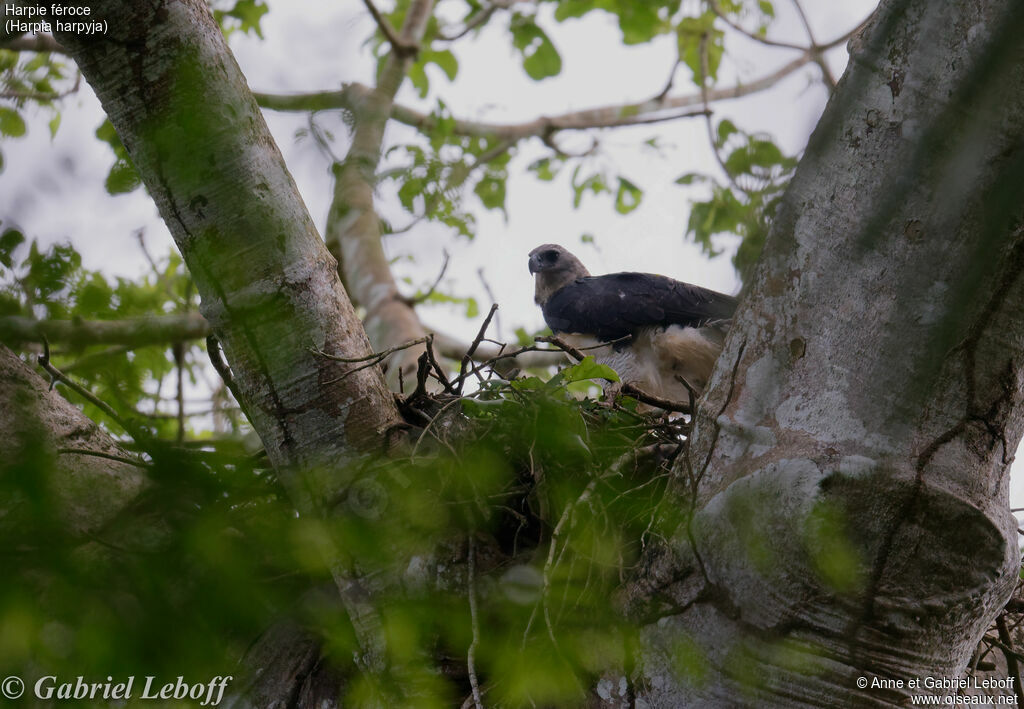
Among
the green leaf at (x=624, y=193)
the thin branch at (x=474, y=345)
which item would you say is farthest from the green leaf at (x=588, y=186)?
the thin branch at (x=474, y=345)

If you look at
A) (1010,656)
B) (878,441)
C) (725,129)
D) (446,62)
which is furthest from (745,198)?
(446,62)

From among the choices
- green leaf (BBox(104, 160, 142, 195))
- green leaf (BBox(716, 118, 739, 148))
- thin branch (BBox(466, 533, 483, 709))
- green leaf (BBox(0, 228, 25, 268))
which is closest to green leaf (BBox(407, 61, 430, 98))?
green leaf (BBox(716, 118, 739, 148))

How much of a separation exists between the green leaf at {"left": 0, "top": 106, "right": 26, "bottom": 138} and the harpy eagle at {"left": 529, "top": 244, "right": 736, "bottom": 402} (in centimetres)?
296

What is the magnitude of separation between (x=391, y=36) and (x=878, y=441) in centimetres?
461

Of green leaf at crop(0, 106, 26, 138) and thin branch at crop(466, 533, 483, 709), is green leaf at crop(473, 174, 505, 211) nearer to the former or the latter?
green leaf at crop(0, 106, 26, 138)

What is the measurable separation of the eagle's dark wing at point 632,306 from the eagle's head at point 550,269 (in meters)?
0.88

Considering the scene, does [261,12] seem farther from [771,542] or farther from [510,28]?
[771,542]

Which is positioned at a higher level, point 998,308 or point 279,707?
point 998,308

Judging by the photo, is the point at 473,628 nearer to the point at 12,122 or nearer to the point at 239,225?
the point at 239,225

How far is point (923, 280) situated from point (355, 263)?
395 cm

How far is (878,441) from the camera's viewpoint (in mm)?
1964

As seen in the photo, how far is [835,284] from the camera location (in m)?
2.08

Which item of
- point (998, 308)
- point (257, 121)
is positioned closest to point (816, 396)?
point (998, 308)

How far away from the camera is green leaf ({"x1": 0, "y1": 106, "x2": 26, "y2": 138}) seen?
418cm
